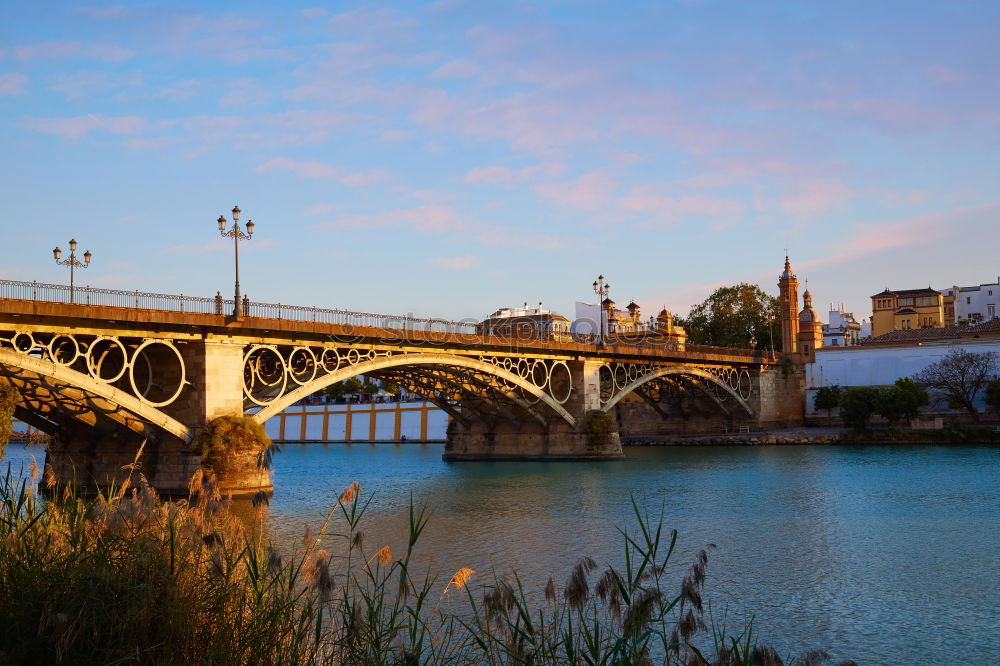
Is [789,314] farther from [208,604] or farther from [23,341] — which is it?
[208,604]

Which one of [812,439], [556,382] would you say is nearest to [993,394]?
[812,439]

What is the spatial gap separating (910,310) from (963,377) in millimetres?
51929

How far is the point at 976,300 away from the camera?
4382 inches

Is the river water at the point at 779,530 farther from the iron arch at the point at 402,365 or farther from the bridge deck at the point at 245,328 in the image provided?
the bridge deck at the point at 245,328

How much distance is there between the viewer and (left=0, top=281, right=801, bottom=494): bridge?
2433 cm

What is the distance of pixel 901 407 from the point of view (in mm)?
54719

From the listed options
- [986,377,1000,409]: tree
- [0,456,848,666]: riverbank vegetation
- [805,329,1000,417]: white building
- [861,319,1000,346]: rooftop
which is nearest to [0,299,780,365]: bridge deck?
[0,456,848,666]: riverbank vegetation

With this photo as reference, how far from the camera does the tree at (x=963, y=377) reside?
57.8 meters

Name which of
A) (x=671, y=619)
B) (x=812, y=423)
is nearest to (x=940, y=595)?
(x=671, y=619)

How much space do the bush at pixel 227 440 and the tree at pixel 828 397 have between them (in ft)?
156

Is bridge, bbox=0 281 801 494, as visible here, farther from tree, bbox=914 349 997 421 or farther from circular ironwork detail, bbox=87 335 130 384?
tree, bbox=914 349 997 421

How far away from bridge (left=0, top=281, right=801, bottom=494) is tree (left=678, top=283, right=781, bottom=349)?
32.9 metres

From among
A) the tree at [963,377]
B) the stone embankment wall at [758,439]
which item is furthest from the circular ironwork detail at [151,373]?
the tree at [963,377]

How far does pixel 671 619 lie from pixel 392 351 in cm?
2454
